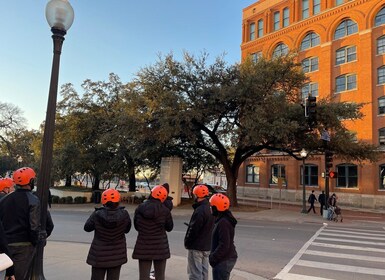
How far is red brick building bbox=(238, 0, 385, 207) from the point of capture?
34.5 metres

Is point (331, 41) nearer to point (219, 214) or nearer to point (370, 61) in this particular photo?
point (370, 61)

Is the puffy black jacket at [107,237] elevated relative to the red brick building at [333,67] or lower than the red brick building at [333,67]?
lower

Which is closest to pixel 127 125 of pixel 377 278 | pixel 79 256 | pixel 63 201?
pixel 63 201

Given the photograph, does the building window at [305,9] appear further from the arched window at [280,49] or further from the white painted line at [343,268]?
the white painted line at [343,268]

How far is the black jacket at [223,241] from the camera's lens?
4.79 meters

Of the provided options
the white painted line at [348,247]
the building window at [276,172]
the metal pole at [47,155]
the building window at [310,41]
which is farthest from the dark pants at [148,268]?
the building window at [310,41]

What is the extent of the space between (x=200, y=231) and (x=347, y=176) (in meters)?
34.0

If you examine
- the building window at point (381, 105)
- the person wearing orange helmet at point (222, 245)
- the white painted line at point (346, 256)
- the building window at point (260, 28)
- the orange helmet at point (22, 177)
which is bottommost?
the white painted line at point (346, 256)

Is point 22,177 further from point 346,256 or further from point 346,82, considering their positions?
point 346,82

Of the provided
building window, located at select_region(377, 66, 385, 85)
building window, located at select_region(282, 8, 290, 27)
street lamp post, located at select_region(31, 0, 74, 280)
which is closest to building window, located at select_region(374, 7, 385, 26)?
building window, located at select_region(377, 66, 385, 85)

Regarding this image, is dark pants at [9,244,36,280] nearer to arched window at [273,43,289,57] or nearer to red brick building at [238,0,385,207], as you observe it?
red brick building at [238,0,385,207]

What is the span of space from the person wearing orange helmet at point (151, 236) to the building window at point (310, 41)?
40438 millimetres

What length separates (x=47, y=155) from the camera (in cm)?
527

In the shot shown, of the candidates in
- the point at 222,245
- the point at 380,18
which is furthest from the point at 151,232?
the point at 380,18
